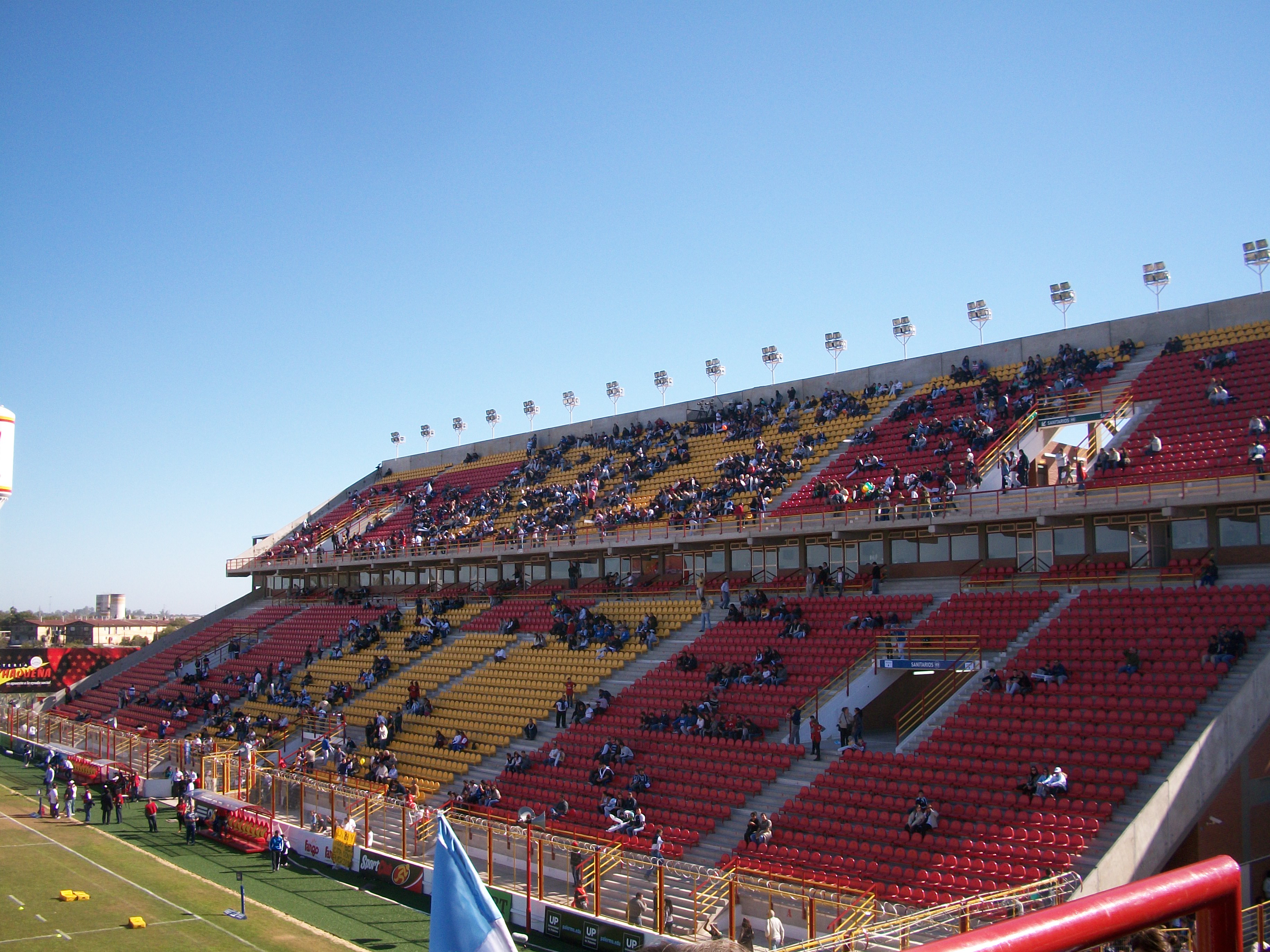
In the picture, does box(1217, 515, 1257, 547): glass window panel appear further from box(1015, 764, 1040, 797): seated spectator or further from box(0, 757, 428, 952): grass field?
box(0, 757, 428, 952): grass field

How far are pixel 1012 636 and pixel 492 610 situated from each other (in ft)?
77.2

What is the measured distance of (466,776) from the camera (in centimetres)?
3011

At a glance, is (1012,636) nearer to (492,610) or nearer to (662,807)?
(662,807)

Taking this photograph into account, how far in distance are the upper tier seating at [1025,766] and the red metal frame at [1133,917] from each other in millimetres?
17075

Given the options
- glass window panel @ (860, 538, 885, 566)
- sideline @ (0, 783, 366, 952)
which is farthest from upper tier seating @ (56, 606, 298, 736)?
glass window panel @ (860, 538, 885, 566)

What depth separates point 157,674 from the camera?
173 feet

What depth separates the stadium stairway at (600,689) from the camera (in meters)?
30.0

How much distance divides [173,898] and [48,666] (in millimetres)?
43754

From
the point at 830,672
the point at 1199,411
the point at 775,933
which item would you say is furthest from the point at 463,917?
the point at 1199,411

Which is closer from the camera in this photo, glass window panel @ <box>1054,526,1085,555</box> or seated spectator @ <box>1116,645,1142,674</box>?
seated spectator @ <box>1116,645,1142,674</box>

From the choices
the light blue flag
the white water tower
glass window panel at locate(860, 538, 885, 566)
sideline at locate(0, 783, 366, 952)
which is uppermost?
the white water tower

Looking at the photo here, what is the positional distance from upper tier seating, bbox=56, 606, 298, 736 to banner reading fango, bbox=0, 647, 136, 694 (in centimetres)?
540

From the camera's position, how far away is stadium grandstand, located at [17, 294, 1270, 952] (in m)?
19.5

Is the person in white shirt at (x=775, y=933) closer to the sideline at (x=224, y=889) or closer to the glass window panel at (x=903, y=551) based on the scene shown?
the sideline at (x=224, y=889)
